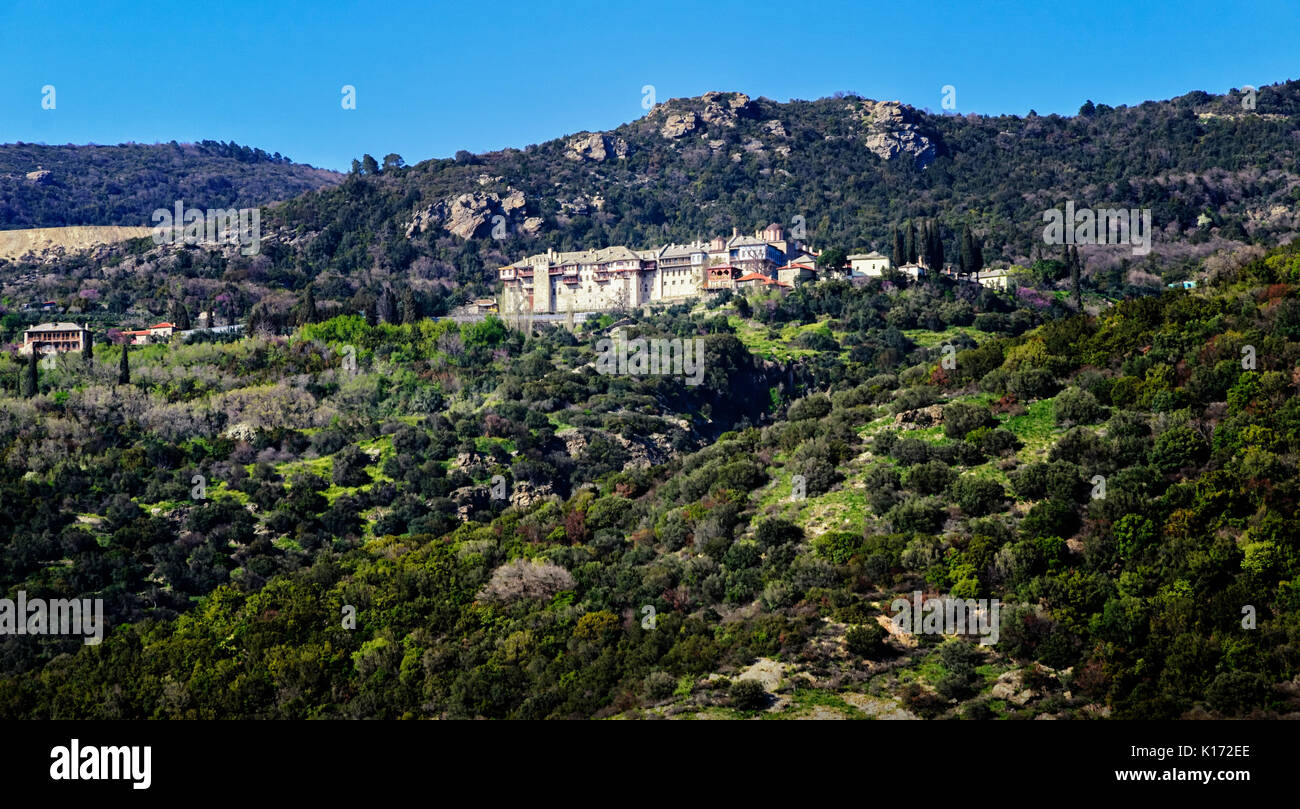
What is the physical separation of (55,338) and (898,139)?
410 ft

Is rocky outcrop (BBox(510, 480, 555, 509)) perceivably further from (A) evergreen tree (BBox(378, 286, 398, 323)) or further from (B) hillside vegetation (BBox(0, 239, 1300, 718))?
(A) evergreen tree (BBox(378, 286, 398, 323))

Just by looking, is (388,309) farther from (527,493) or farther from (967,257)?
(967,257)

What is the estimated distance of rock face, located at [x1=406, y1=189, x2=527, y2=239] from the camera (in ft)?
551

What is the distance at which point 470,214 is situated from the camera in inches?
6668

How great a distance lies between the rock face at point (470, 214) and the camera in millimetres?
167875

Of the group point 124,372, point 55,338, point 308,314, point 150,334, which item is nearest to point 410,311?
point 308,314

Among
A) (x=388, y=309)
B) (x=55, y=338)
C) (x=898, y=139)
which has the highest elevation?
(x=898, y=139)

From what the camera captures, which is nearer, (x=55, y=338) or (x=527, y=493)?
(x=527, y=493)

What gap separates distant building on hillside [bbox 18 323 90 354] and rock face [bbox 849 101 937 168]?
119m

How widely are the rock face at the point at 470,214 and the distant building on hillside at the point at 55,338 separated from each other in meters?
65.4

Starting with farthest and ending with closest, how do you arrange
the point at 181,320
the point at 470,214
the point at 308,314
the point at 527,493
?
the point at 470,214, the point at 181,320, the point at 308,314, the point at 527,493

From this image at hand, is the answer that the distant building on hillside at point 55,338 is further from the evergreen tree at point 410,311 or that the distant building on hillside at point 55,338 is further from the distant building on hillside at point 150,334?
the evergreen tree at point 410,311

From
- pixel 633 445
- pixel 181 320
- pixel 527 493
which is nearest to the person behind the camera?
pixel 527 493

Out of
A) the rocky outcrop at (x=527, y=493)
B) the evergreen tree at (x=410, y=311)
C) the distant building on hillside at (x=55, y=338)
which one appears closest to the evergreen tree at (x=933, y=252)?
the evergreen tree at (x=410, y=311)
